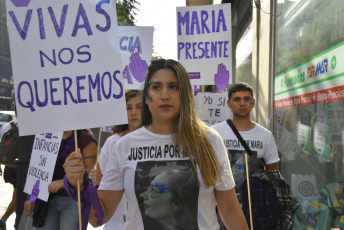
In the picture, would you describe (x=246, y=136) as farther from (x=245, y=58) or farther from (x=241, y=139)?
(x=245, y=58)

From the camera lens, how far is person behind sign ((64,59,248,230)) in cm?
214

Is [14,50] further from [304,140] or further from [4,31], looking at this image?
[4,31]

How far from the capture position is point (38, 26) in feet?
8.00

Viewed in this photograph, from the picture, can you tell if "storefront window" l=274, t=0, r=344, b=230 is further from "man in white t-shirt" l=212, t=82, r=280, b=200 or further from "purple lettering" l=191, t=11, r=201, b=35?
"purple lettering" l=191, t=11, r=201, b=35

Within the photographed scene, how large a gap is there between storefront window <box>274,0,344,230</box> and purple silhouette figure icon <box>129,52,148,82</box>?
1853 millimetres

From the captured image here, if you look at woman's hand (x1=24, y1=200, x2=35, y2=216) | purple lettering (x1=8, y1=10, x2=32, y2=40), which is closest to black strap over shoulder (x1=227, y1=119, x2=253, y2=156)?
woman's hand (x1=24, y1=200, x2=35, y2=216)

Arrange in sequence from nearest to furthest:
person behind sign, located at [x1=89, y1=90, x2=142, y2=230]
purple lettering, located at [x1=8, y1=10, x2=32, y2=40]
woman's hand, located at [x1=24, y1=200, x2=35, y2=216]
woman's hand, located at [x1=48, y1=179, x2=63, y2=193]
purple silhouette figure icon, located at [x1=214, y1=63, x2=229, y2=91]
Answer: purple lettering, located at [x1=8, y1=10, x2=32, y2=40]
person behind sign, located at [x1=89, y1=90, x2=142, y2=230]
woman's hand, located at [x1=48, y1=179, x2=63, y2=193]
woman's hand, located at [x1=24, y1=200, x2=35, y2=216]
purple silhouette figure icon, located at [x1=214, y1=63, x2=229, y2=91]

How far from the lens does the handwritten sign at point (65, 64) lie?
240cm

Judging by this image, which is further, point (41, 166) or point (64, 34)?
point (41, 166)

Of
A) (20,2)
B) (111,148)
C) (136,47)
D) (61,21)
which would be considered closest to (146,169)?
(111,148)

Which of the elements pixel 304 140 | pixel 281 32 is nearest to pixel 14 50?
pixel 304 140

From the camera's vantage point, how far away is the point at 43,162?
146 inches

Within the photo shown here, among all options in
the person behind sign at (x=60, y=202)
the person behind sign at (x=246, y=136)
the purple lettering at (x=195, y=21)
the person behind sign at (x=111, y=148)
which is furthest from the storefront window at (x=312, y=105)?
the person behind sign at (x=60, y=202)

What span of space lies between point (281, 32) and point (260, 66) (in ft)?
4.03
